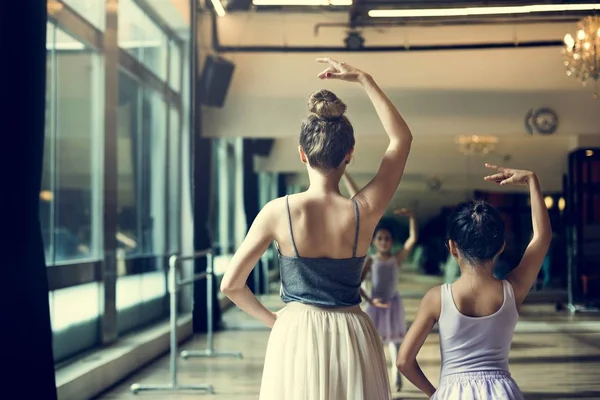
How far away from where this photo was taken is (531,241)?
77.0 inches

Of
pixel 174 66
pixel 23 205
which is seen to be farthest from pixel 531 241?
pixel 174 66

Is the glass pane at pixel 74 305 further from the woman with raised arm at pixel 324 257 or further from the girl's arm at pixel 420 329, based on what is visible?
the girl's arm at pixel 420 329

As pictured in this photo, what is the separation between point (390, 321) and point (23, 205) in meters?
2.77

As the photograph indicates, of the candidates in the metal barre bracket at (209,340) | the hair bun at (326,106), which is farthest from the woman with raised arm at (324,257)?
the metal barre bracket at (209,340)

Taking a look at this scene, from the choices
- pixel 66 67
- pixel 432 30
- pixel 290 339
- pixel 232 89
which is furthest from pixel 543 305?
pixel 290 339

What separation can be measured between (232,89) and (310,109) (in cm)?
536

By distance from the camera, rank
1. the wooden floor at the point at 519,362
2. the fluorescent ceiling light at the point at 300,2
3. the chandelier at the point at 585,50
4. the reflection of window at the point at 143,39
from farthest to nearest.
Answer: the fluorescent ceiling light at the point at 300,2 → the chandelier at the point at 585,50 → the reflection of window at the point at 143,39 → the wooden floor at the point at 519,362

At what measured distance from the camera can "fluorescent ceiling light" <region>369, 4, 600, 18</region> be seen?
21.4 ft

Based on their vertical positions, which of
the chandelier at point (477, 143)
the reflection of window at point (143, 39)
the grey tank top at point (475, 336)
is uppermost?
the reflection of window at point (143, 39)

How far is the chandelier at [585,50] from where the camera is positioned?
630 cm

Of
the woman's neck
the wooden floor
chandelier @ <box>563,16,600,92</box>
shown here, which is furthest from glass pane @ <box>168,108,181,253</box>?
the woman's neck

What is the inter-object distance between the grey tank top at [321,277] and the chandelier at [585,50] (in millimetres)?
4991

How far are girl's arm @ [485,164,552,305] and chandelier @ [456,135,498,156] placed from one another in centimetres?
558

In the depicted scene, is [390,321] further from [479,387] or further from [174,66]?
[479,387]
